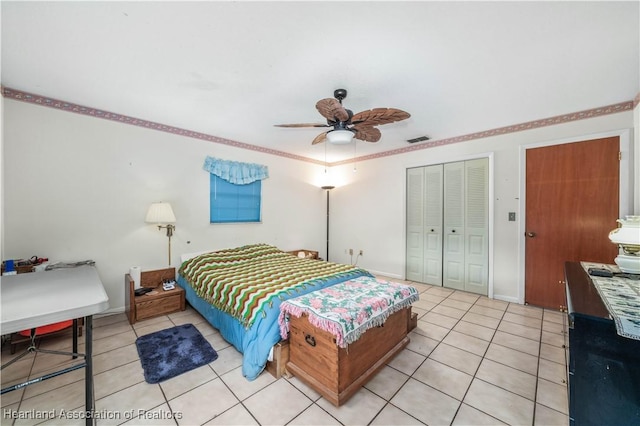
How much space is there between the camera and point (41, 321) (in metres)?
Answer: 1.18

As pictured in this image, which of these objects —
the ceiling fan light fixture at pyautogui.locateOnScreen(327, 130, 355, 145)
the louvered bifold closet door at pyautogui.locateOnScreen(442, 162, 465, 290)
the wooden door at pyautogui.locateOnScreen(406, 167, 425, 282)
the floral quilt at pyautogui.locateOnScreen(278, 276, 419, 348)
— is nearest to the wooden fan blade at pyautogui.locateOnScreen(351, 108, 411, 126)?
the ceiling fan light fixture at pyautogui.locateOnScreen(327, 130, 355, 145)

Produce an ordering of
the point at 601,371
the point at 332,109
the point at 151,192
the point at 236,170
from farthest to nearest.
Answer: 1. the point at 236,170
2. the point at 151,192
3. the point at 332,109
4. the point at 601,371

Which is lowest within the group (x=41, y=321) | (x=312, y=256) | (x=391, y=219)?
(x=312, y=256)

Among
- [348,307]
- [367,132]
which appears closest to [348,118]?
[367,132]

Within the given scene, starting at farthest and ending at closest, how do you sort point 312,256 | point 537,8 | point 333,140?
point 312,256 → point 333,140 → point 537,8

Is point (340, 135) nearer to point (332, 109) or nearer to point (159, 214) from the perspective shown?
point (332, 109)

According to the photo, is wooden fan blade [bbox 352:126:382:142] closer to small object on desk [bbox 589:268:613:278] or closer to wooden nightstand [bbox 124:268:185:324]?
small object on desk [bbox 589:268:613:278]

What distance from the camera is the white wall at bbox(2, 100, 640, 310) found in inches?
104

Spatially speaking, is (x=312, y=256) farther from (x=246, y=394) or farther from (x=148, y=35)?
(x=148, y=35)

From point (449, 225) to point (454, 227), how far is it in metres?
0.08

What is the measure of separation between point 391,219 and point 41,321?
14.7 ft

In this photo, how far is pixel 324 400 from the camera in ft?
5.63

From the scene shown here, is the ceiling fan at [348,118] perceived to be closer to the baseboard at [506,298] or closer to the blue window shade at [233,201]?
the blue window shade at [233,201]

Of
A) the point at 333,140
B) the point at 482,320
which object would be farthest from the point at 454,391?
the point at 333,140
